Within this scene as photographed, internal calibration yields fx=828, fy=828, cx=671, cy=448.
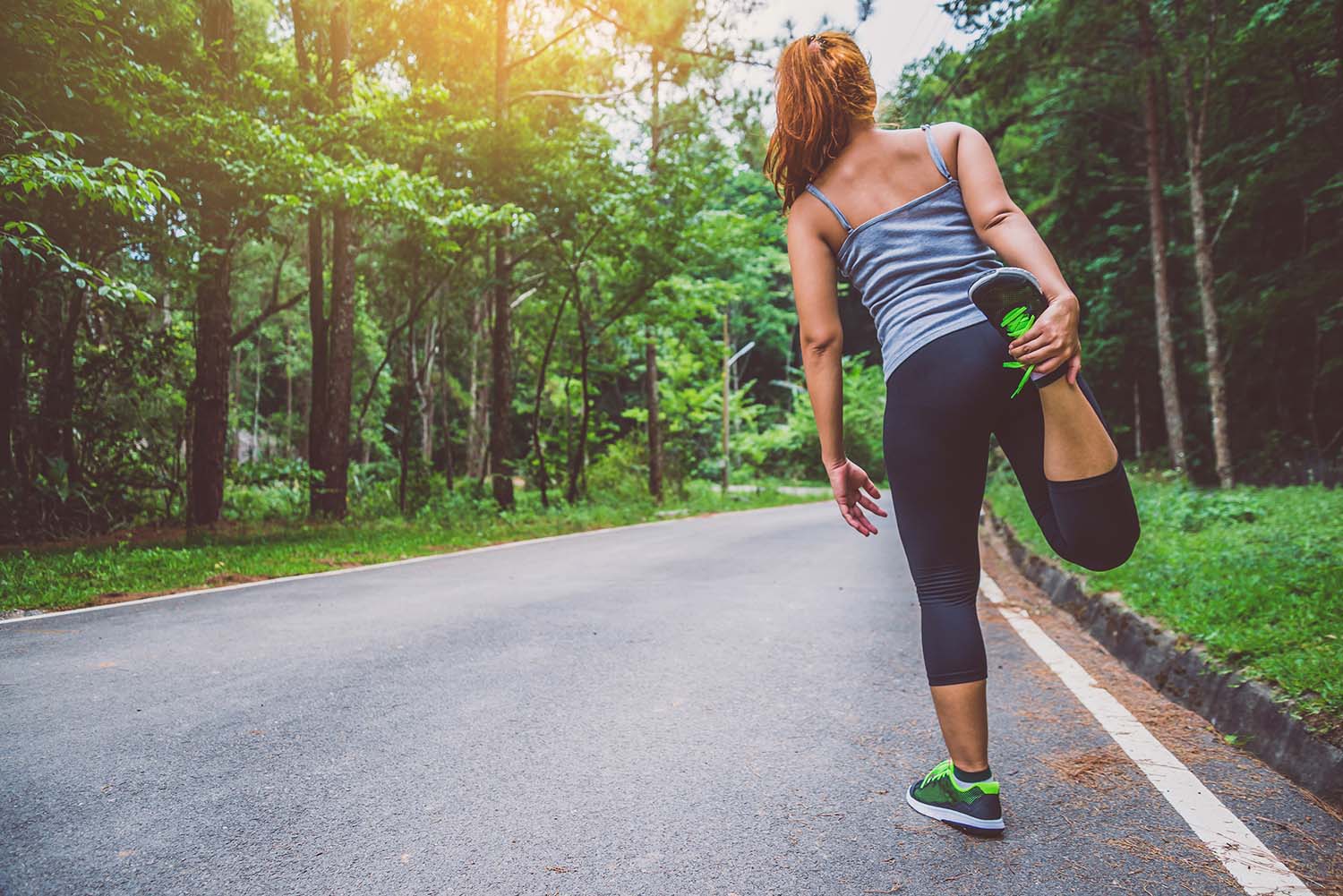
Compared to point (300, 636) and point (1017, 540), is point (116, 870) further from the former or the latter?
point (1017, 540)

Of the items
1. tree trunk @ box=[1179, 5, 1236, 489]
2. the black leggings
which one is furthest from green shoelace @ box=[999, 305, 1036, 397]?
tree trunk @ box=[1179, 5, 1236, 489]

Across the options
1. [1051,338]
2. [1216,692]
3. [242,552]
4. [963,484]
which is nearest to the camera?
[1051,338]

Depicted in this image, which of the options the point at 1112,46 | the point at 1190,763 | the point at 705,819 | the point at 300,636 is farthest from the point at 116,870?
the point at 1112,46

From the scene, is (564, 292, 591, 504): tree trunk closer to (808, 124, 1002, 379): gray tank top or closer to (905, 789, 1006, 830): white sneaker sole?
(808, 124, 1002, 379): gray tank top

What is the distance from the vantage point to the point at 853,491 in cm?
249

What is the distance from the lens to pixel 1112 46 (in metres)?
13.4

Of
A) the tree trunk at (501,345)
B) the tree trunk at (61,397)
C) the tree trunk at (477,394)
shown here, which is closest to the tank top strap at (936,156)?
the tree trunk at (61,397)

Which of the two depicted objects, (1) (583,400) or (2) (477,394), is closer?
(1) (583,400)

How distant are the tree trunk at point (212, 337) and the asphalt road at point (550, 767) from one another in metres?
6.10

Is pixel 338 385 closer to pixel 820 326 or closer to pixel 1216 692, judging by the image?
pixel 820 326

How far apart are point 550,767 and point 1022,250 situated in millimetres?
2140

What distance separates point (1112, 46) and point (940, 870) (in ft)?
49.4

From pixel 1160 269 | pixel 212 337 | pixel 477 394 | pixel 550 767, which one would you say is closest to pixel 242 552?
pixel 212 337

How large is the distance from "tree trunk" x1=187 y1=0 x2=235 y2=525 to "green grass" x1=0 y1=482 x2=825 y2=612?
0.73 meters
